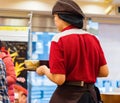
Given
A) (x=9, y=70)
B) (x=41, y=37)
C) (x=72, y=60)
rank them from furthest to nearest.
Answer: (x=41, y=37) → (x=9, y=70) → (x=72, y=60)

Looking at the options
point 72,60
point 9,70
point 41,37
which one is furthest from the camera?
point 41,37

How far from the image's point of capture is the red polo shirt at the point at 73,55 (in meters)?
1.60

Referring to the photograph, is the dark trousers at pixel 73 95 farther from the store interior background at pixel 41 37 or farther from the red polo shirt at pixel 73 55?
the store interior background at pixel 41 37

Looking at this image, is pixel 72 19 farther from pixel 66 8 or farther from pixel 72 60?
pixel 72 60

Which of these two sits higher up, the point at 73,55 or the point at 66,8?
the point at 66,8

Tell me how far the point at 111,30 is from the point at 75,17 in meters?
2.51

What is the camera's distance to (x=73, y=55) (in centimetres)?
162

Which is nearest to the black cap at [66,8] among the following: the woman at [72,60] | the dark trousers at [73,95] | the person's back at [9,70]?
the woman at [72,60]

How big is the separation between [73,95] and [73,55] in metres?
0.24

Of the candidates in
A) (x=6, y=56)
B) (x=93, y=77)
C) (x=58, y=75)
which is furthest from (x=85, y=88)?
(x=6, y=56)

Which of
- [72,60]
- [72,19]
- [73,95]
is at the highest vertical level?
[72,19]

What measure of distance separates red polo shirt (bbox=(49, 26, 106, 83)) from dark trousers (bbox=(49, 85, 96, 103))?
6cm

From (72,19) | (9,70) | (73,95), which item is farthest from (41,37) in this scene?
(73,95)

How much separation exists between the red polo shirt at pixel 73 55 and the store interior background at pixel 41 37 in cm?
217
